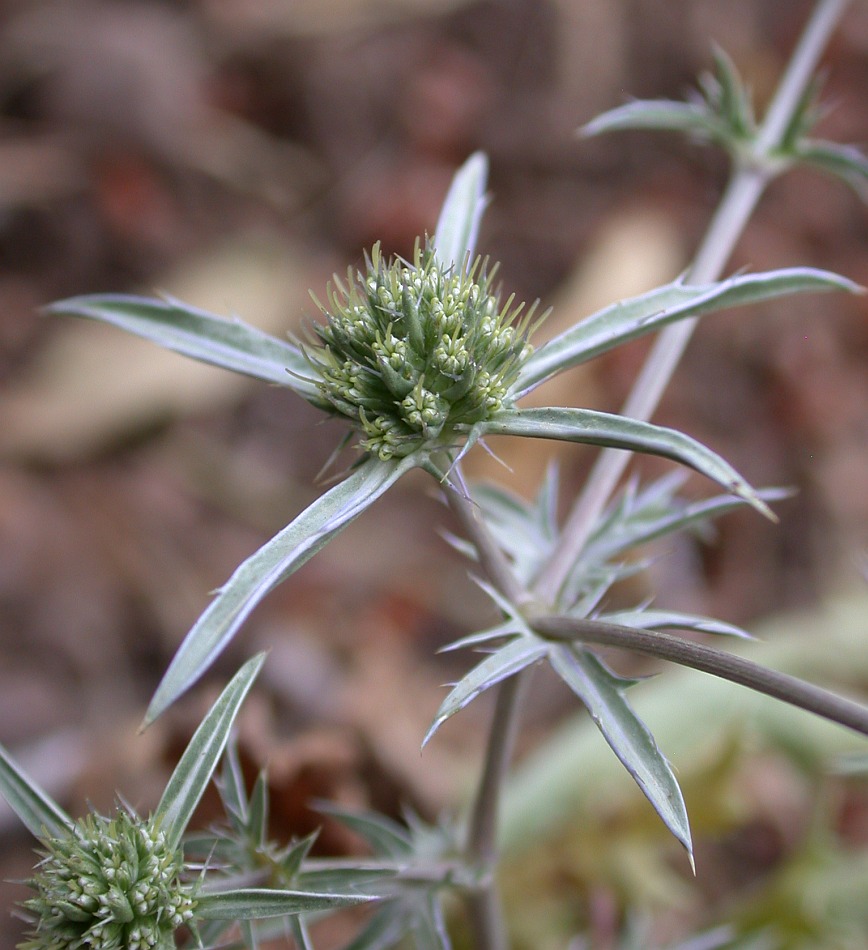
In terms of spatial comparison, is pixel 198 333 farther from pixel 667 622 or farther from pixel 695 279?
pixel 695 279

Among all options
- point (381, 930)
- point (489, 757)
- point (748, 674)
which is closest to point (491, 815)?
point (489, 757)

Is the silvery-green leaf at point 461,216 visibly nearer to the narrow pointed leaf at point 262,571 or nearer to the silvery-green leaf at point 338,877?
the narrow pointed leaf at point 262,571

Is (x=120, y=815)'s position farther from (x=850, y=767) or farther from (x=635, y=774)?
(x=850, y=767)

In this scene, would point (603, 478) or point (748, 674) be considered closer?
point (748, 674)

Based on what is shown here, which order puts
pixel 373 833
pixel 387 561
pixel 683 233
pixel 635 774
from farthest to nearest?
pixel 683 233, pixel 387 561, pixel 373 833, pixel 635 774

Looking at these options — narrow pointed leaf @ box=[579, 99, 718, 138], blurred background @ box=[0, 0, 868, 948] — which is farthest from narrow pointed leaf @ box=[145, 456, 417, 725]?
blurred background @ box=[0, 0, 868, 948]

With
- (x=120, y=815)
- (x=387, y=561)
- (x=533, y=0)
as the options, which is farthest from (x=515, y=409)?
(x=533, y=0)
